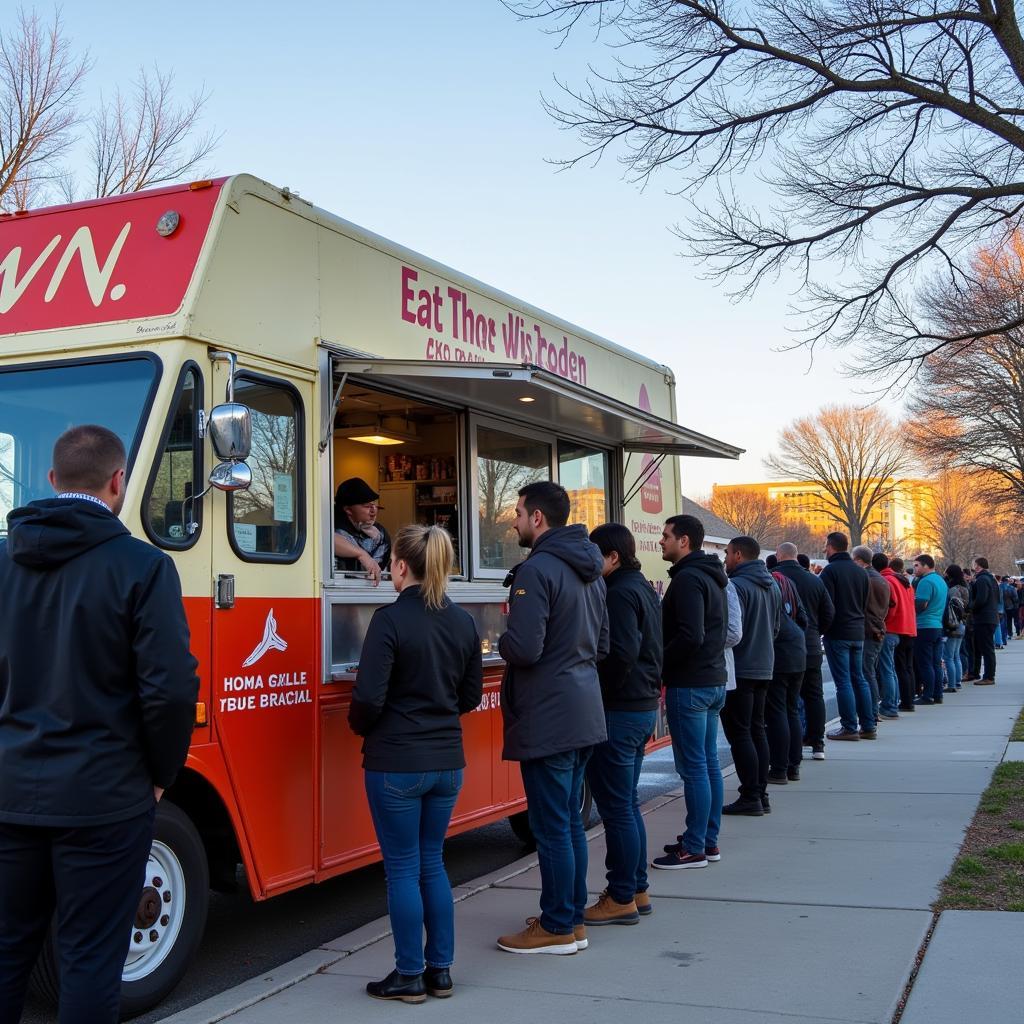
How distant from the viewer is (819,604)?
415 inches

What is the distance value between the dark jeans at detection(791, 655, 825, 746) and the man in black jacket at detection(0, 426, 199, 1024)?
8.01 m

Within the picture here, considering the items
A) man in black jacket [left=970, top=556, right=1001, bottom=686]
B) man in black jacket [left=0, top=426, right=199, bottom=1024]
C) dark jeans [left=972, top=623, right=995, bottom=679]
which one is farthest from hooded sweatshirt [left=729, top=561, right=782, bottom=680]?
dark jeans [left=972, top=623, right=995, bottom=679]

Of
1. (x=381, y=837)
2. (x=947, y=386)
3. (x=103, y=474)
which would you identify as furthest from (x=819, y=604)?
(x=947, y=386)

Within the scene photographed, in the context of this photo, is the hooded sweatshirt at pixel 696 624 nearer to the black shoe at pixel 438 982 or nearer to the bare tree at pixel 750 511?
the black shoe at pixel 438 982

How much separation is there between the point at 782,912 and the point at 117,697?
387 cm

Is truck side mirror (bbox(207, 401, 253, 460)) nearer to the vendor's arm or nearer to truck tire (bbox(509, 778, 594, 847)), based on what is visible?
the vendor's arm

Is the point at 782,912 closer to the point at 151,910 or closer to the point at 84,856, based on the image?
the point at 151,910

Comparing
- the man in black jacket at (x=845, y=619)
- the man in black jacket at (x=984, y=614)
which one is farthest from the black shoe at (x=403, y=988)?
the man in black jacket at (x=984, y=614)

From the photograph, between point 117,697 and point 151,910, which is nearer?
point 117,697

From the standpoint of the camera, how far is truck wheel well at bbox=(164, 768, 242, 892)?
4.79m

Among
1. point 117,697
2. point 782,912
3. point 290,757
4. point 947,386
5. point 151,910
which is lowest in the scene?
point 782,912

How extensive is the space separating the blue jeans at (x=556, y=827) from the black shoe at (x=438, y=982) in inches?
24.2

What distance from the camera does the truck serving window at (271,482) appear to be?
5094 mm

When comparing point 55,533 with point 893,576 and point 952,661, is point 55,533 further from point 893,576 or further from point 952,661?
point 952,661
